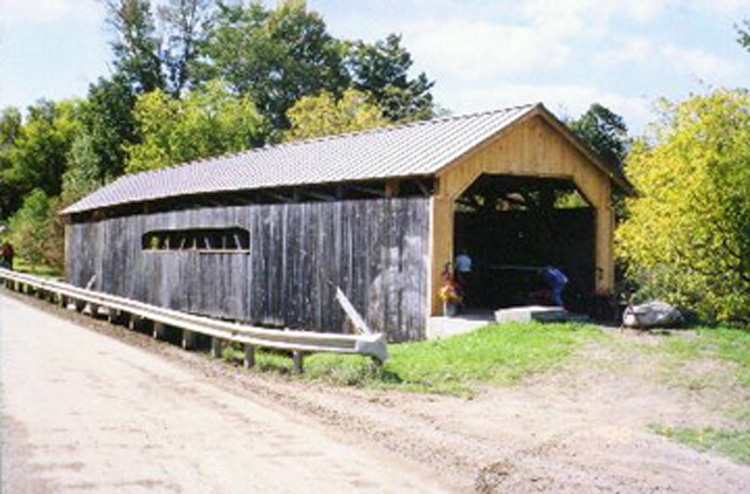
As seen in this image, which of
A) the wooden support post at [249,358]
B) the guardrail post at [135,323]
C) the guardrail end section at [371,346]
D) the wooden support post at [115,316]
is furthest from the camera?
the wooden support post at [115,316]

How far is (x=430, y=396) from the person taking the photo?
950cm

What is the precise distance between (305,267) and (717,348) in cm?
815

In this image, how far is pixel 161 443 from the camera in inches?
265

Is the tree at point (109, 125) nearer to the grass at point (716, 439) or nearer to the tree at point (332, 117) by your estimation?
the tree at point (332, 117)

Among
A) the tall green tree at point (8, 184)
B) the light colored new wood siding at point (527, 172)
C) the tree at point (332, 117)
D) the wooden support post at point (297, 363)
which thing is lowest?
the wooden support post at point (297, 363)

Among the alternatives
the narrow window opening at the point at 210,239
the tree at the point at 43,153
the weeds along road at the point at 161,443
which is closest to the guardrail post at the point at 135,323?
the narrow window opening at the point at 210,239

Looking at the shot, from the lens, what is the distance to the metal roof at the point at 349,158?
1430 cm

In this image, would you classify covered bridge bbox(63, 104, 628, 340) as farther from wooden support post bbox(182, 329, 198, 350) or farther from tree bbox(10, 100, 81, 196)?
tree bbox(10, 100, 81, 196)

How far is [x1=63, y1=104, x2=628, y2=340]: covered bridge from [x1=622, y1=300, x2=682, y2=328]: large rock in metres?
2.49

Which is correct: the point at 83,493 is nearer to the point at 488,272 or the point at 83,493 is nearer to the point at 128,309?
the point at 128,309

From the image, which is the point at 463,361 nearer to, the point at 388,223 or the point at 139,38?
the point at 388,223

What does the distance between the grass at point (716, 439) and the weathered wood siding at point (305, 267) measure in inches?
247

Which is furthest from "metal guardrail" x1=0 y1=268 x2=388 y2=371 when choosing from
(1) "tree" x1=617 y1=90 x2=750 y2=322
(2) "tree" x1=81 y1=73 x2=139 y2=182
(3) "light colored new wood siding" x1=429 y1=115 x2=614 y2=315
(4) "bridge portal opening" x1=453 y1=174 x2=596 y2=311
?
(2) "tree" x1=81 y1=73 x2=139 y2=182

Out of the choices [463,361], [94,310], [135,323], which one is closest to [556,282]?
[463,361]
